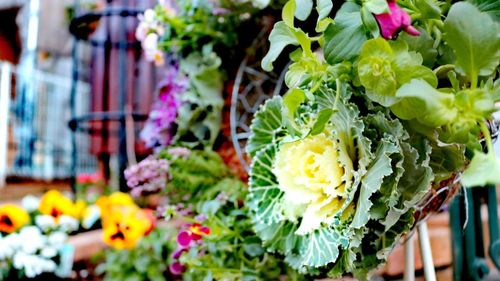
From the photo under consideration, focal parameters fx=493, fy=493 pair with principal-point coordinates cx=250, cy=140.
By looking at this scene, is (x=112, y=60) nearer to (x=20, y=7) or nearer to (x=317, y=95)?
(x=317, y=95)

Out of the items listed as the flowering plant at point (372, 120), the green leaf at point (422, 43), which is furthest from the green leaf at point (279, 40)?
the green leaf at point (422, 43)

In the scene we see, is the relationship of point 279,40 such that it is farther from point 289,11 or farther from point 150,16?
point 150,16

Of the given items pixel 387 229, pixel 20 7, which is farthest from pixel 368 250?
pixel 20 7

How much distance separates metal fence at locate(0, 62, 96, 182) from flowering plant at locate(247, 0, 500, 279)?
151 inches

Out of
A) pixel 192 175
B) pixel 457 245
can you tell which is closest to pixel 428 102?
pixel 192 175

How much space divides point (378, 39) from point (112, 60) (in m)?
2.10

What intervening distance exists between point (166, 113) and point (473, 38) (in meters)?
0.71

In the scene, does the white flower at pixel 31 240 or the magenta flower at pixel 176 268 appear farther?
the white flower at pixel 31 240

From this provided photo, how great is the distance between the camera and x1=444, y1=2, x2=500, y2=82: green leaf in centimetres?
38

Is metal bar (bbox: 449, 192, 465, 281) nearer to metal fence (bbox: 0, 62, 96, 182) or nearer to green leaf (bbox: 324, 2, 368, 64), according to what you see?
green leaf (bbox: 324, 2, 368, 64)

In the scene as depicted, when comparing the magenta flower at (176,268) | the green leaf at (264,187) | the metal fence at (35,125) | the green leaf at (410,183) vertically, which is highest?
the green leaf at (410,183)

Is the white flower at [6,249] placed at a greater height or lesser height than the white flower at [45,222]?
lesser

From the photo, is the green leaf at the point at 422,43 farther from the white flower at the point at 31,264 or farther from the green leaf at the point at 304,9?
the white flower at the point at 31,264

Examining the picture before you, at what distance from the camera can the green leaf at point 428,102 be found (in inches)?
14.1
